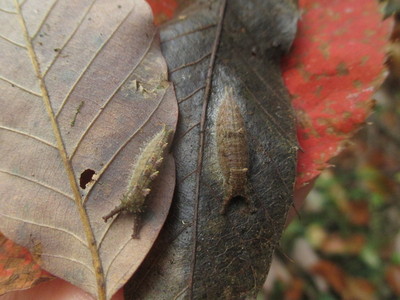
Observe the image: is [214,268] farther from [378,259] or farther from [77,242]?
[378,259]

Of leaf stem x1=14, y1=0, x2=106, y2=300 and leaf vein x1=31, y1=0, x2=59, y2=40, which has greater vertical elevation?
leaf vein x1=31, y1=0, x2=59, y2=40

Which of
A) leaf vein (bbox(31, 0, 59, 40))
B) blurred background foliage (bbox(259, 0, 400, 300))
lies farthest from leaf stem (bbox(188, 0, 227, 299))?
blurred background foliage (bbox(259, 0, 400, 300))

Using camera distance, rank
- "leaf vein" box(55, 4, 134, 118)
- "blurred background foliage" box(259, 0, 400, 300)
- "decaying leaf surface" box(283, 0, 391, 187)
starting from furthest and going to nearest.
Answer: "blurred background foliage" box(259, 0, 400, 300) < "decaying leaf surface" box(283, 0, 391, 187) < "leaf vein" box(55, 4, 134, 118)

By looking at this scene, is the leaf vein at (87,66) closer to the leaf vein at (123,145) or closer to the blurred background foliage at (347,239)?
the leaf vein at (123,145)

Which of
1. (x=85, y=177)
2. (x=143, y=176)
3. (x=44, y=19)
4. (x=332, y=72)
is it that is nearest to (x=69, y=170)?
(x=85, y=177)

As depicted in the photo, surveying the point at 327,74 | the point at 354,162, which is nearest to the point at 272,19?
the point at 327,74

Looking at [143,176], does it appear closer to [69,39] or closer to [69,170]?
[69,170]

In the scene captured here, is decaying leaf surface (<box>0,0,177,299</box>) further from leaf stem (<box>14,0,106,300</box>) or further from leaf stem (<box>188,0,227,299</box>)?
A: leaf stem (<box>188,0,227,299</box>)
